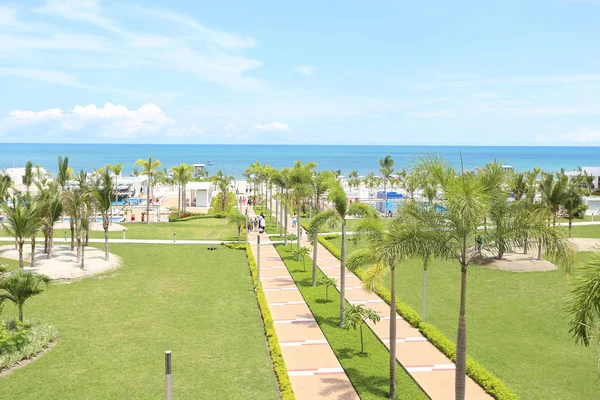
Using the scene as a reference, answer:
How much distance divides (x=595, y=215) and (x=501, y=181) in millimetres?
49521

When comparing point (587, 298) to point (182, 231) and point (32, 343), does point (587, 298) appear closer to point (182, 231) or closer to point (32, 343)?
point (32, 343)

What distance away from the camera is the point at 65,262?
85.9ft

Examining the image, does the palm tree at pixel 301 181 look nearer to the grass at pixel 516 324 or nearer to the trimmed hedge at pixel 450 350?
the grass at pixel 516 324

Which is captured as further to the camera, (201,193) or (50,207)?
(201,193)

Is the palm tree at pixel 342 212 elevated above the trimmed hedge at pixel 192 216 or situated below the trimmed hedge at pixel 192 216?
above

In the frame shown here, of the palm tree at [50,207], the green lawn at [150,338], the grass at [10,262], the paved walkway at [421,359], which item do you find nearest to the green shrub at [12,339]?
the green lawn at [150,338]

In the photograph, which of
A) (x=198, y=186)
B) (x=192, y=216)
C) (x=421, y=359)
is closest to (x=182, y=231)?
(x=192, y=216)

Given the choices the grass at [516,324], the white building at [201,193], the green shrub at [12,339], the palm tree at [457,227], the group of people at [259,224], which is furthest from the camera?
the white building at [201,193]

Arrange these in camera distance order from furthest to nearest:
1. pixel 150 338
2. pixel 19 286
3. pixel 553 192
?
pixel 553 192 → pixel 150 338 → pixel 19 286

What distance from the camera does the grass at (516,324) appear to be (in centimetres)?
1353

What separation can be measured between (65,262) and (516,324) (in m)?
22.5

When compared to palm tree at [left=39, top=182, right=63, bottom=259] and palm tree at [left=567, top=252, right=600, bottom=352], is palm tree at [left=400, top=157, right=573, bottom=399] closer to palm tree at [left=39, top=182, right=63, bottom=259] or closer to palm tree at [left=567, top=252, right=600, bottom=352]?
palm tree at [left=567, top=252, right=600, bottom=352]

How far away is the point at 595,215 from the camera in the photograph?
169ft

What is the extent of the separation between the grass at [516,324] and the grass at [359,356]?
2797 mm
